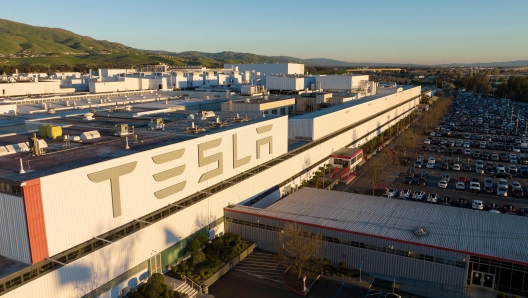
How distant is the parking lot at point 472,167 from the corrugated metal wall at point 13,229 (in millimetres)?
30388

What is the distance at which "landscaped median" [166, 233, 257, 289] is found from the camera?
2136 centimetres

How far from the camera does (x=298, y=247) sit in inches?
830

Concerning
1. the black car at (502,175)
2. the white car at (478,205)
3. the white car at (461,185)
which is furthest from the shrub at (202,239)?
the black car at (502,175)

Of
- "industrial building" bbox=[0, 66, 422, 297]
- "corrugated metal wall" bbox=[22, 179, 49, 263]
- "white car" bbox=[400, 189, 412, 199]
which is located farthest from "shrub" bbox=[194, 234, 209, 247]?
"white car" bbox=[400, 189, 412, 199]

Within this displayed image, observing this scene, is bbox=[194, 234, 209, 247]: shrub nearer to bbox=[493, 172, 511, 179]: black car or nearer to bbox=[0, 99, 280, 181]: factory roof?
bbox=[0, 99, 280, 181]: factory roof

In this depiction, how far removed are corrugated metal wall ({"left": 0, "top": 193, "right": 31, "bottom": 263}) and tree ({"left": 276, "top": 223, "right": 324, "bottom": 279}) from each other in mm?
12549

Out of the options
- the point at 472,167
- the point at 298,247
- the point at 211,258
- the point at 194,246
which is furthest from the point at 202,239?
the point at 472,167

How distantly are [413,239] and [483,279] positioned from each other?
395 cm

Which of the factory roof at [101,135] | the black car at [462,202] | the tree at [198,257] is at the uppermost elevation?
the factory roof at [101,135]

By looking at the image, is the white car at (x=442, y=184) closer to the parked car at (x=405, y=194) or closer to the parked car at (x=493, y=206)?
the parked car at (x=405, y=194)

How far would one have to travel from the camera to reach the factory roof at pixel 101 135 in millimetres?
18422

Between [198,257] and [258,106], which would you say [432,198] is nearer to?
[258,106]

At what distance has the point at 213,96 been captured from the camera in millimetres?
56375

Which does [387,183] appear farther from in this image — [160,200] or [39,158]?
[39,158]
